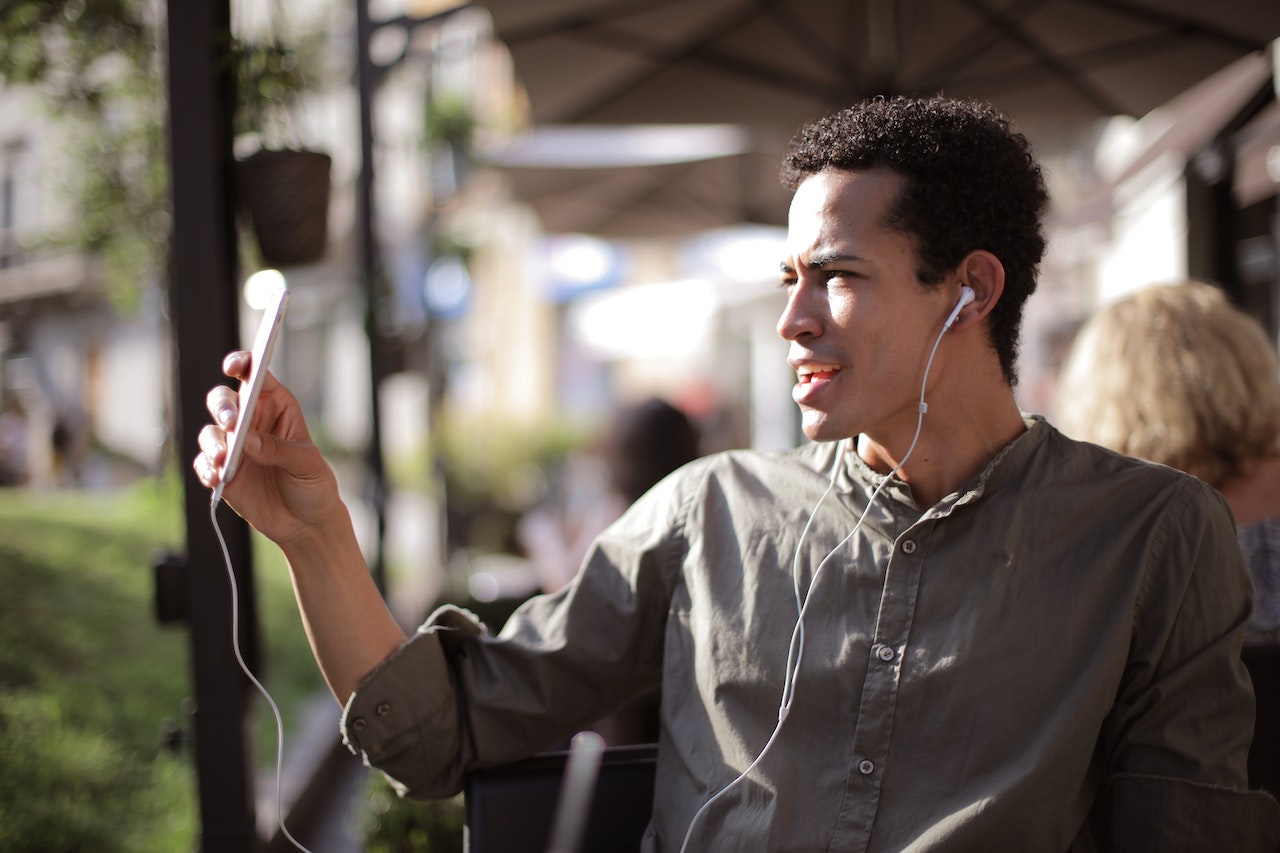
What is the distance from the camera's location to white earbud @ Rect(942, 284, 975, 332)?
1.67 meters

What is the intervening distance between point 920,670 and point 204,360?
1.60 m

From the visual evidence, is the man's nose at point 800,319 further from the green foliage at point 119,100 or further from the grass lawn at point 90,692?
the grass lawn at point 90,692

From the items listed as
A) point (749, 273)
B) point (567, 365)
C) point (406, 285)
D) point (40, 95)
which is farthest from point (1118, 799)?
point (567, 365)

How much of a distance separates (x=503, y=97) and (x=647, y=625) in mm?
18419

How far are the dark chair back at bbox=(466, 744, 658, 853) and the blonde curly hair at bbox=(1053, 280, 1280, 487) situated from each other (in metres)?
1.41

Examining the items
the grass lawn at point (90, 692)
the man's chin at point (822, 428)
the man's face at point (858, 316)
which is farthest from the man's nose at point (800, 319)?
the grass lawn at point (90, 692)

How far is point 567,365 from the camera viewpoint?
23.9 m

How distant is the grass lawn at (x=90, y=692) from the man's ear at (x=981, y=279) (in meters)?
1.85

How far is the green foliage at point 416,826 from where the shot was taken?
9.07ft

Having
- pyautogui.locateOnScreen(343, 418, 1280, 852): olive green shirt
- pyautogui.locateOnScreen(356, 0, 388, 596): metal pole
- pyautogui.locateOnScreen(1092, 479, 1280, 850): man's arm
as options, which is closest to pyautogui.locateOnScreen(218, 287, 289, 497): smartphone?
pyautogui.locateOnScreen(343, 418, 1280, 852): olive green shirt

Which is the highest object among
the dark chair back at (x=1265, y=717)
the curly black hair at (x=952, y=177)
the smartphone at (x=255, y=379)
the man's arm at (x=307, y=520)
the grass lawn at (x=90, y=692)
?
the curly black hair at (x=952, y=177)

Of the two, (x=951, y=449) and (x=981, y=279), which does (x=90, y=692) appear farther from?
(x=981, y=279)

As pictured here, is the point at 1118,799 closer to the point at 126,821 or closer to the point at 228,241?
the point at 228,241

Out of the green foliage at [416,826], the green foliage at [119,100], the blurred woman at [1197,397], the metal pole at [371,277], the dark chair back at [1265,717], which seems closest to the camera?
the dark chair back at [1265,717]
